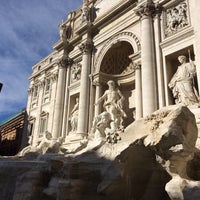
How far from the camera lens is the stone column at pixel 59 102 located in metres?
17.3

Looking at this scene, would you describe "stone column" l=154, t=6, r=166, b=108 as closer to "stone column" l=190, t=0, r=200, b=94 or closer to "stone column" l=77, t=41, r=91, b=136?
"stone column" l=190, t=0, r=200, b=94

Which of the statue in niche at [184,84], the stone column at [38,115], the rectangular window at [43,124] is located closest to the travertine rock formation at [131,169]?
the statue in niche at [184,84]

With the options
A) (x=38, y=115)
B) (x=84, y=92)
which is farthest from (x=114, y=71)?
(x=38, y=115)

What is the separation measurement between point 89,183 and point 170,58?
333 inches

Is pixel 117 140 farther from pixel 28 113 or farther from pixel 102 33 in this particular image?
pixel 28 113

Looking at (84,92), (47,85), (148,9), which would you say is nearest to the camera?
(148,9)

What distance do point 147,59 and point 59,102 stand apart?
8222 mm

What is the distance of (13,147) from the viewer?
24.1 m

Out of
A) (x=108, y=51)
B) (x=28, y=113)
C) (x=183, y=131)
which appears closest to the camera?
(x=183, y=131)

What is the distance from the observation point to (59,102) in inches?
712

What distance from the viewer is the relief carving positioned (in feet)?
39.0

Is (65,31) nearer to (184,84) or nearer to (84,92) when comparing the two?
(84,92)

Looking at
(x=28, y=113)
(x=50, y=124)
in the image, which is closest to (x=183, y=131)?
(x=50, y=124)

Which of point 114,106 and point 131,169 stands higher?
point 114,106
